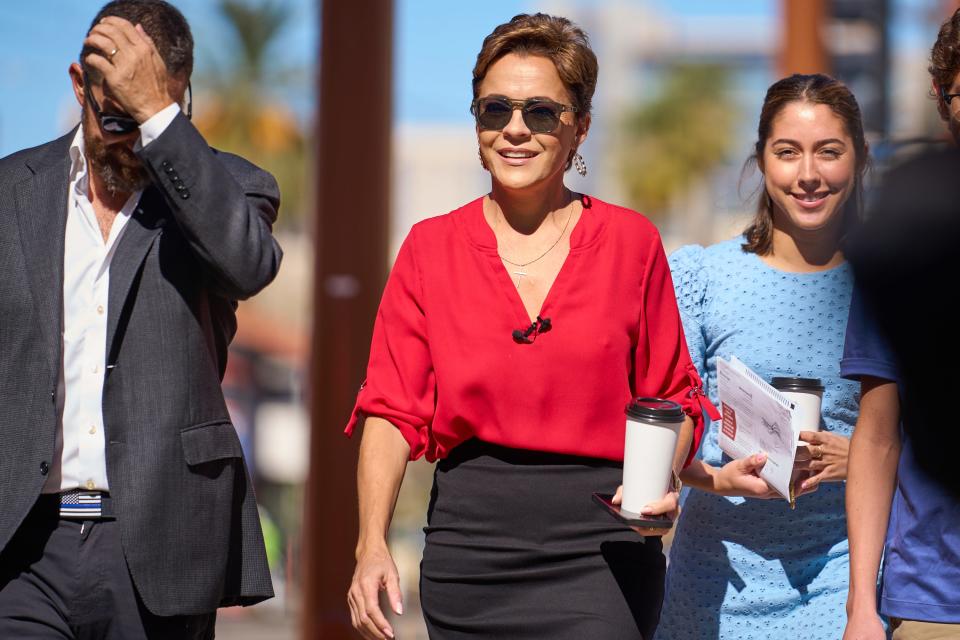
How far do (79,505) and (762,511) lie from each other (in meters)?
1.73

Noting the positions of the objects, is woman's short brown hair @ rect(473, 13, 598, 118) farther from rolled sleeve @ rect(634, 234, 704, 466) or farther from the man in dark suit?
the man in dark suit

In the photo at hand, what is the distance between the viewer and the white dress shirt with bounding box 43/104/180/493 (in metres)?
2.99

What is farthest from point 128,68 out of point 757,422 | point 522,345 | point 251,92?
point 251,92

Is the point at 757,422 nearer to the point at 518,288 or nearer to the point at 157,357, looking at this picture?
the point at 518,288

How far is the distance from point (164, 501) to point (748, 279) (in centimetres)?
167

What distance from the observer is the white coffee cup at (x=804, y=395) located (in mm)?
3229

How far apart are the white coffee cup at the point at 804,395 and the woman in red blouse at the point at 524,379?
234mm

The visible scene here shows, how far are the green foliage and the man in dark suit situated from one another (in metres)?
54.2

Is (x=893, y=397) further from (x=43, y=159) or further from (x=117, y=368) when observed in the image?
(x=43, y=159)

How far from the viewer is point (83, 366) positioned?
9.88 ft

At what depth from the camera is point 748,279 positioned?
144 inches

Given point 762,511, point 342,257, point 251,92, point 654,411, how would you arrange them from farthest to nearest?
1. point 251,92
2. point 342,257
3. point 762,511
4. point 654,411

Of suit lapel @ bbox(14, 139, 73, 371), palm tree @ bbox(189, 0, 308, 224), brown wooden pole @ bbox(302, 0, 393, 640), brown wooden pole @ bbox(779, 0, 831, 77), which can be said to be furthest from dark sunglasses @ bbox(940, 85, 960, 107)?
palm tree @ bbox(189, 0, 308, 224)

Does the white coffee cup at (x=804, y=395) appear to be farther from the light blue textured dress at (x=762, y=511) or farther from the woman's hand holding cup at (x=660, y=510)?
the woman's hand holding cup at (x=660, y=510)
